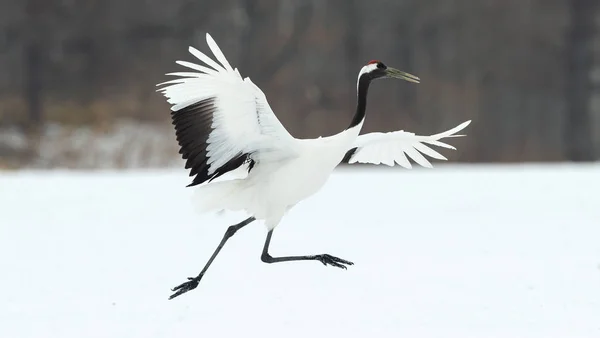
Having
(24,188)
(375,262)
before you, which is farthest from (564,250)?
(24,188)

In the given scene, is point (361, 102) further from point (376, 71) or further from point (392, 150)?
point (392, 150)

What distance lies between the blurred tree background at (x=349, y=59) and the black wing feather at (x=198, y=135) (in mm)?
11265

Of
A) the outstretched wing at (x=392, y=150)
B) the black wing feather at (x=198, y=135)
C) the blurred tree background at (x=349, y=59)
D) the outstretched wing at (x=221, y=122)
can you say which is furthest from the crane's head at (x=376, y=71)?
the blurred tree background at (x=349, y=59)

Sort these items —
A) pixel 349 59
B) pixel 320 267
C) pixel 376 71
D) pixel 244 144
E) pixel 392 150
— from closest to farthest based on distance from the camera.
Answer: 1. pixel 244 144
2. pixel 376 71
3. pixel 392 150
4. pixel 320 267
5. pixel 349 59

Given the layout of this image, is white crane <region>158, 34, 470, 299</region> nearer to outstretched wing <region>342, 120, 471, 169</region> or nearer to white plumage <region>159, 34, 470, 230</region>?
white plumage <region>159, 34, 470, 230</region>

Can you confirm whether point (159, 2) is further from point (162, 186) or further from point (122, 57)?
point (162, 186)

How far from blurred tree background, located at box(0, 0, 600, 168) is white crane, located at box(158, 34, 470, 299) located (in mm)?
11063

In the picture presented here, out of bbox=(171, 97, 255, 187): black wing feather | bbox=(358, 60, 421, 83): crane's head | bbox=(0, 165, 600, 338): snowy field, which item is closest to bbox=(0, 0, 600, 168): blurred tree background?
bbox=(0, 165, 600, 338): snowy field

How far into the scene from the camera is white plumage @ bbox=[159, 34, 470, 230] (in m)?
4.18

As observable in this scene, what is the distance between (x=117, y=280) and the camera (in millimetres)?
5492

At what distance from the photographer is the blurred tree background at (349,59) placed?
16.0m

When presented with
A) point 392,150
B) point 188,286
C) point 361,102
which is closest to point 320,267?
point 392,150

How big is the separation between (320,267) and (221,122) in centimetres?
162

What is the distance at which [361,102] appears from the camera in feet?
15.1
